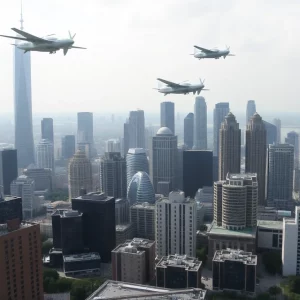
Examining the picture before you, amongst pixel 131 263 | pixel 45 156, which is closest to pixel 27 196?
pixel 131 263

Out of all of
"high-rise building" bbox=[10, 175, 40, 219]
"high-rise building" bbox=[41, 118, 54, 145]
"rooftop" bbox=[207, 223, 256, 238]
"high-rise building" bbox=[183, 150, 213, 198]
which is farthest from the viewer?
"high-rise building" bbox=[41, 118, 54, 145]

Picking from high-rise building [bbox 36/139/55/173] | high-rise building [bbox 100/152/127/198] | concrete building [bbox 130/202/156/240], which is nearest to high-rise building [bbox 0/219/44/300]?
concrete building [bbox 130/202/156/240]

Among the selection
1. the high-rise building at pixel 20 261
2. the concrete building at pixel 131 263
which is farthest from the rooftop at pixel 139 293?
the concrete building at pixel 131 263

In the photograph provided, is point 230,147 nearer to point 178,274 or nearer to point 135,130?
point 178,274

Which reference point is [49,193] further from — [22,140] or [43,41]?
[43,41]

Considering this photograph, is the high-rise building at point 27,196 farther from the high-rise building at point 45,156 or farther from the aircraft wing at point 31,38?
the aircraft wing at point 31,38

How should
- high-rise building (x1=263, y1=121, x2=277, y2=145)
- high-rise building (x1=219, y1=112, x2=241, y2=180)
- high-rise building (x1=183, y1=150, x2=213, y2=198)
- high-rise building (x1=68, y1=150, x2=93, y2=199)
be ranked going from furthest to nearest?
high-rise building (x1=263, y1=121, x2=277, y2=145)
high-rise building (x1=183, y1=150, x2=213, y2=198)
high-rise building (x1=68, y1=150, x2=93, y2=199)
high-rise building (x1=219, y1=112, x2=241, y2=180)

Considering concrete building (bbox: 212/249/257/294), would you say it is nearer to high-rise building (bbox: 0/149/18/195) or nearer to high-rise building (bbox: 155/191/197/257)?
high-rise building (bbox: 155/191/197/257)
